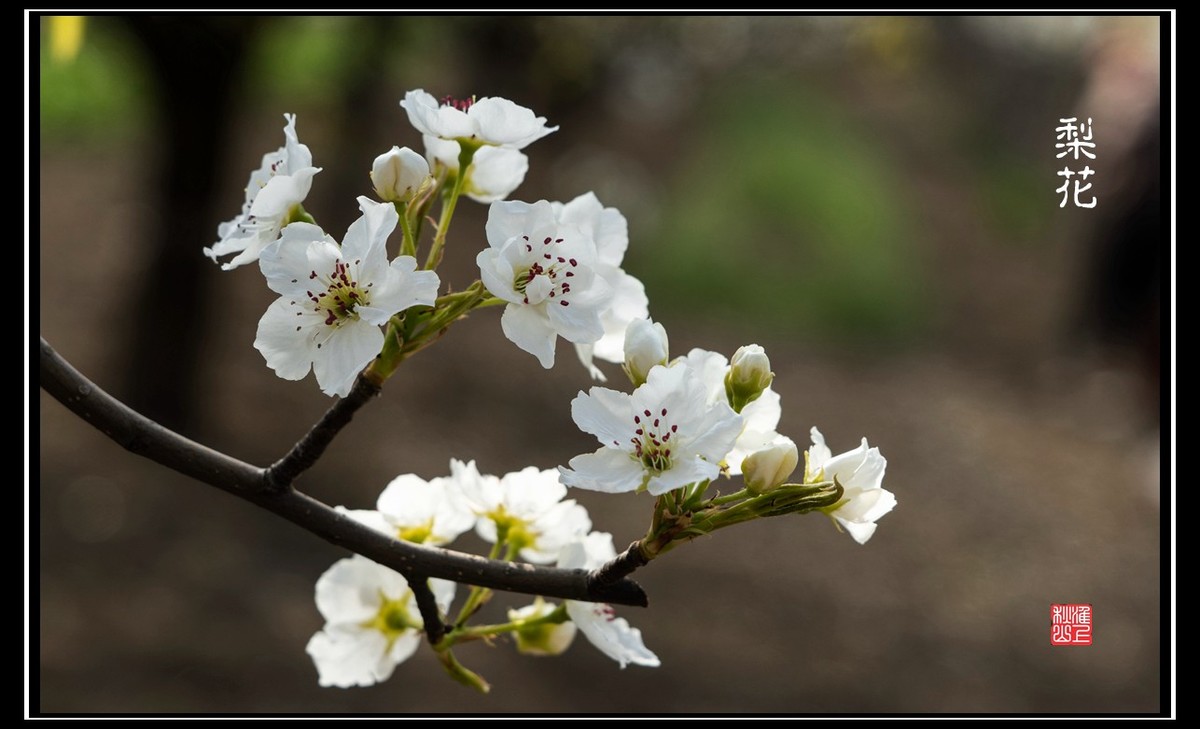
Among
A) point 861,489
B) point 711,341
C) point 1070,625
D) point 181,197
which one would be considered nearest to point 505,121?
point 861,489

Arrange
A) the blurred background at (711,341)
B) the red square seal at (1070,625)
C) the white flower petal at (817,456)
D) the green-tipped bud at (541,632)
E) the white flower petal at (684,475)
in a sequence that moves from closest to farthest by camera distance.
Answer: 1. the white flower petal at (684,475)
2. the white flower petal at (817,456)
3. the green-tipped bud at (541,632)
4. the red square seal at (1070,625)
5. the blurred background at (711,341)

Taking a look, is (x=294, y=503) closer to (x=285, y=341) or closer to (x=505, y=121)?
(x=285, y=341)

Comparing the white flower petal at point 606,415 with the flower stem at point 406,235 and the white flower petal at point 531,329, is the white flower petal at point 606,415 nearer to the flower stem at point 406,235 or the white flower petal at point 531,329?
the white flower petal at point 531,329

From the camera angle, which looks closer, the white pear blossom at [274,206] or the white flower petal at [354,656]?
the white pear blossom at [274,206]

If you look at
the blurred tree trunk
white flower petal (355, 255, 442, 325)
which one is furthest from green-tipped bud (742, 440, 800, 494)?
the blurred tree trunk

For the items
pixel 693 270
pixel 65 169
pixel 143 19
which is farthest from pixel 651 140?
pixel 143 19

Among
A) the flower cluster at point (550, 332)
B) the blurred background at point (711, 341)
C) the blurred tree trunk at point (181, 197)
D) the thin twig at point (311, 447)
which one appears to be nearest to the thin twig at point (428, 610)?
the flower cluster at point (550, 332)

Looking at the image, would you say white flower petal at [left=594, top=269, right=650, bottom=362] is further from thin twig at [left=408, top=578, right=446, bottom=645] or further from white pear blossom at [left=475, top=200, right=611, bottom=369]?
thin twig at [left=408, top=578, right=446, bottom=645]
